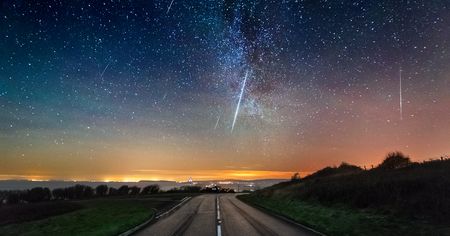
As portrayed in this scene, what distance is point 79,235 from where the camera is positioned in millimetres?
11367

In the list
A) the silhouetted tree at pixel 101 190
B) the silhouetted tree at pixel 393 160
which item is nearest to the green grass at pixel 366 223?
the silhouetted tree at pixel 393 160

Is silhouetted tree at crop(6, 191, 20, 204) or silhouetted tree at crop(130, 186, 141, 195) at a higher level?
silhouetted tree at crop(6, 191, 20, 204)

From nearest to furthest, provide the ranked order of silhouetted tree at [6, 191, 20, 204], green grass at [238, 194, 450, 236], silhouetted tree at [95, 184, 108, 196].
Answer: green grass at [238, 194, 450, 236], silhouetted tree at [6, 191, 20, 204], silhouetted tree at [95, 184, 108, 196]

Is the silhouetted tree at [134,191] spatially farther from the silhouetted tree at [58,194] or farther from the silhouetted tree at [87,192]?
the silhouetted tree at [58,194]

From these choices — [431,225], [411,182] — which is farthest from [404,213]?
[411,182]

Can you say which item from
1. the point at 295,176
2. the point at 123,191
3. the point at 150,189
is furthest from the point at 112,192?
the point at 295,176

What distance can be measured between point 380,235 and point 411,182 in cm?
669

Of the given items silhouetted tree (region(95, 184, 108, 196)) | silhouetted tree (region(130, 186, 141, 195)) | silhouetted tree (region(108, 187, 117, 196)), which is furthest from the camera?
silhouetted tree (region(130, 186, 141, 195))

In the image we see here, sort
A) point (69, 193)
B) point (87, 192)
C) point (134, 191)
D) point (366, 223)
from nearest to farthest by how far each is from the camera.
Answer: point (366, 223) < point (69, 193) < point (87, 192) < point (134, 191)

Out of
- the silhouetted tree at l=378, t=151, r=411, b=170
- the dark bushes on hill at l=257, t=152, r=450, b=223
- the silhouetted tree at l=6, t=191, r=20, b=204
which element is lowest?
the silhouetted tree at l=6, t=191, r=20, b=204

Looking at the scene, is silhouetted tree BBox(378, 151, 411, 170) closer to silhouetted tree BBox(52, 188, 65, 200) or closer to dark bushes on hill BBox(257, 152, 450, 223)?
dark bushes on hill BBox(257, 152, 450, 223)

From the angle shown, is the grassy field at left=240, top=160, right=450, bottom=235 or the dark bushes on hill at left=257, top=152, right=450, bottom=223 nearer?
the grassy field at left=240, top=160, right=450, bottom=235

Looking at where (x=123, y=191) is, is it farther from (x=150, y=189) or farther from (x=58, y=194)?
(x=58, y=194)

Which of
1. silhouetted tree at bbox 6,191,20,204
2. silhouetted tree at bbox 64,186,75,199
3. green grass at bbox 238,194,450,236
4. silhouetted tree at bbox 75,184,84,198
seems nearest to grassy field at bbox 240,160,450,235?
green grass at bbox 238,194,450,236
